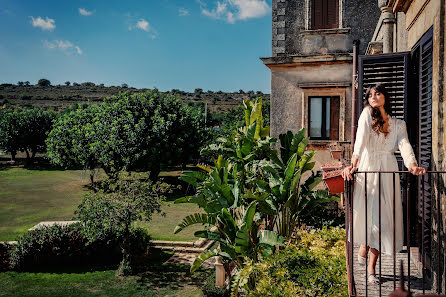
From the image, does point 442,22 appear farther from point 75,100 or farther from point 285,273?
point 75,100

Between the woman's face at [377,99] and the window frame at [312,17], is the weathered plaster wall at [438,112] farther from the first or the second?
the window frame at [312,17]

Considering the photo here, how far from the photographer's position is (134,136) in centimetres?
2700

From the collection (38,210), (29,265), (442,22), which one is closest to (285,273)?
(442,22)

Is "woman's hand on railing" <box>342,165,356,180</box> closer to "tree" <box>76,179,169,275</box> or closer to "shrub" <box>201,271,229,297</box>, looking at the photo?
"shrub" <box>201,271,229,297</box>

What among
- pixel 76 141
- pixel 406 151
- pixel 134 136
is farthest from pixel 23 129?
pixel 406 151

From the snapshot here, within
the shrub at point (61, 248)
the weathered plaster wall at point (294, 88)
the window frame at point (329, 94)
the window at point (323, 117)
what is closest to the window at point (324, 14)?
the weathered plaster wall at point (294, 88)

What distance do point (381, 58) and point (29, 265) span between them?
14995 mm

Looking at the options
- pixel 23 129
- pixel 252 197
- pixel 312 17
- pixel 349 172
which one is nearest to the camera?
A: pixel 349 172

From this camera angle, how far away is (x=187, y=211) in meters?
24.2

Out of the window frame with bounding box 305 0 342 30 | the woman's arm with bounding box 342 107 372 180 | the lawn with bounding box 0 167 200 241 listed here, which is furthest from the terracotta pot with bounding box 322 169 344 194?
the lawn with bounding box 0 167 200 241

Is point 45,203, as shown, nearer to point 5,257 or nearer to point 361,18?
point 5,257

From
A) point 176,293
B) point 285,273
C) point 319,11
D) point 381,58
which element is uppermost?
point 319,11

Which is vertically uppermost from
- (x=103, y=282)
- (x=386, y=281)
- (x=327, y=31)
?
(x=327, y=31)

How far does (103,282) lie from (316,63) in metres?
10.8
